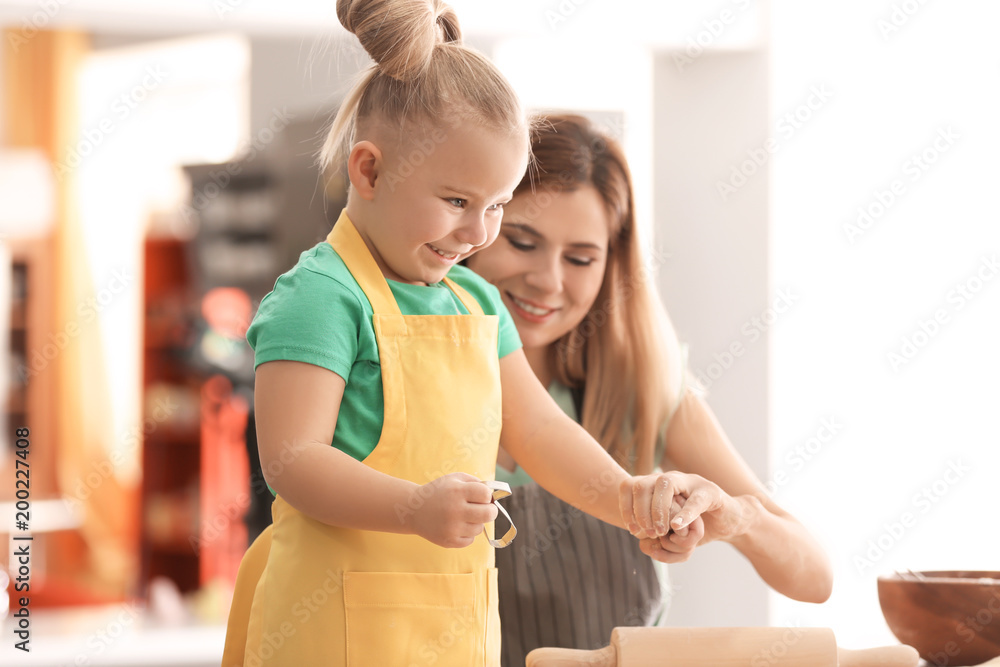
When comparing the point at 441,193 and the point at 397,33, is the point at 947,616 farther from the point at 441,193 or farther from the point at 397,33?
the point at 397,33

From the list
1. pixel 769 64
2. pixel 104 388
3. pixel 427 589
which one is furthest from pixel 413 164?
pixel 104 388

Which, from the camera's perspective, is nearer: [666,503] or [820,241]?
[666,503]

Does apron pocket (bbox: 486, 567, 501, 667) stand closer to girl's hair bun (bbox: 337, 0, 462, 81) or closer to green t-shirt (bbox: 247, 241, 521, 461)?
green t-shirt (bbox: 247, 241, 521, 461)

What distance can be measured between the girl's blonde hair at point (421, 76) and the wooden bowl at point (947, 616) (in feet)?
2.26

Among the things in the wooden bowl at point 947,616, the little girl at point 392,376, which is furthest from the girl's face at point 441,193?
the wooden bowl at point 947,616

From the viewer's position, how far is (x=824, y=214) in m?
2.35

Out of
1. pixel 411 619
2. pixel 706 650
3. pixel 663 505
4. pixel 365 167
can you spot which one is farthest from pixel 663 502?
pixel 365 167

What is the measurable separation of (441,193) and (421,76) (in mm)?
108

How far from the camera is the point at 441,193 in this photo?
83 centimetres

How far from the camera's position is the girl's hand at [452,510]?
0.70 m

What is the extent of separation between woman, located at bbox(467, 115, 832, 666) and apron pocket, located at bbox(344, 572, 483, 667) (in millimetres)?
598

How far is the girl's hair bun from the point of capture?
84 centimetres

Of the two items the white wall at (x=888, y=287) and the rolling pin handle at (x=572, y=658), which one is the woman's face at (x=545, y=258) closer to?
the rolling pin handle at (x=572, y=658)

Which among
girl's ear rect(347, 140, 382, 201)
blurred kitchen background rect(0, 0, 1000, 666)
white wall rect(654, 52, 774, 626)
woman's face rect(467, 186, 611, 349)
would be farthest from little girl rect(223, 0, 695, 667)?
white wall rect(654, 52, 774, 626)
